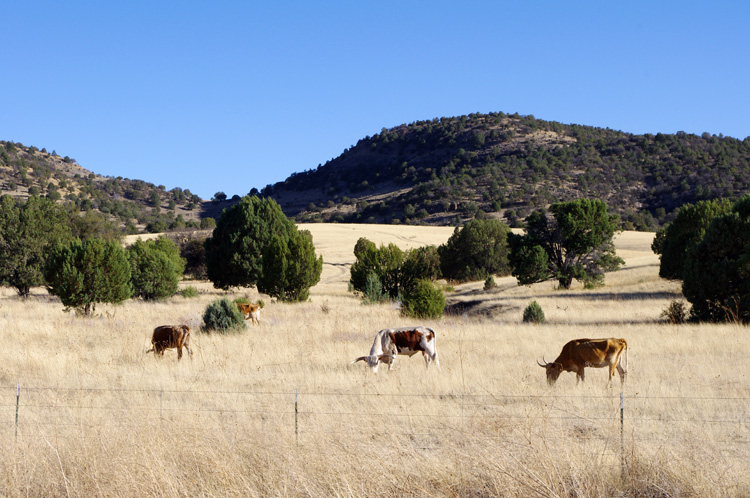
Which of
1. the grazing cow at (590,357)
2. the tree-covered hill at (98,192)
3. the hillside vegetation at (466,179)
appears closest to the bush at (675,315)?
the grazing cow at (590,357)

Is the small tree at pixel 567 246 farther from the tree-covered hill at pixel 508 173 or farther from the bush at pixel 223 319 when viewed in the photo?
the tree-covered hill at pixel 508 173

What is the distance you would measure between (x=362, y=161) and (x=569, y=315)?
121729 millimetres

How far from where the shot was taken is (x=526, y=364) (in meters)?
12.6

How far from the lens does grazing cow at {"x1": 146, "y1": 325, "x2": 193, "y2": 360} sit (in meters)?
13.5

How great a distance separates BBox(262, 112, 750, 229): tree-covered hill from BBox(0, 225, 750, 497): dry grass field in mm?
75056

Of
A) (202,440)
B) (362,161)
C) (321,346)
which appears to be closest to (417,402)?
(202,440)

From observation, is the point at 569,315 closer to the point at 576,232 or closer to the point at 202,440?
the point at 576,232

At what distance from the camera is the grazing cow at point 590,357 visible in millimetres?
10398

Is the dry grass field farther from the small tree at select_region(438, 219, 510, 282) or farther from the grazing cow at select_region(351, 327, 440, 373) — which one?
the small tree at select_region(438, 219, 510, 282)

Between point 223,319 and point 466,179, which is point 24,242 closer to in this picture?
point 223,319

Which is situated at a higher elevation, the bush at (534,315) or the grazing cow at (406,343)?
the grazing cow at (406,343)

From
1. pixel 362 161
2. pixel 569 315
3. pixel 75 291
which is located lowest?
pixel 569 315

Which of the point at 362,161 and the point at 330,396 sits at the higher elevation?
the point at 362,161

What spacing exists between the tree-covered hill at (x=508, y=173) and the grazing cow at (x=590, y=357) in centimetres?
7769
